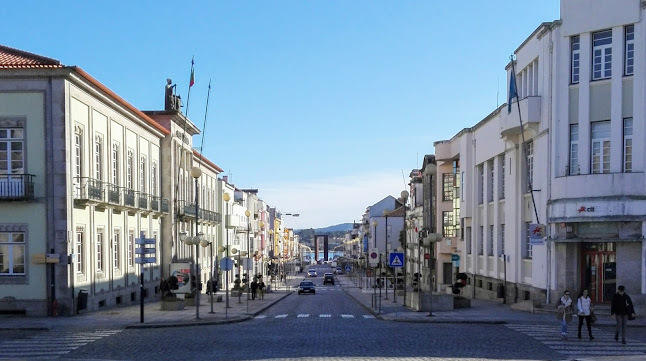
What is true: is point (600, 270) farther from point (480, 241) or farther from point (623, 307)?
point (480, 241)

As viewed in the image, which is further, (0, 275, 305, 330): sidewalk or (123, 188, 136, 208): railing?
→ (123, 188, 136, 208): railing

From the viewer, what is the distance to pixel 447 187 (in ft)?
201

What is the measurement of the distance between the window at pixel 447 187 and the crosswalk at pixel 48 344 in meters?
40.5

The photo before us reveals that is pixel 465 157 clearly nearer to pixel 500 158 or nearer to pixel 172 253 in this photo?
pixel 500 158

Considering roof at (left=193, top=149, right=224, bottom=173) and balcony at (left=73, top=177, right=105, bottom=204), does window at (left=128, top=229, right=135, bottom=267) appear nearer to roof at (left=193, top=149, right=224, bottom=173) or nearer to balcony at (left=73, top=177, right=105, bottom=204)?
balcony at (left=73, top=177, right=105, bottom=204)

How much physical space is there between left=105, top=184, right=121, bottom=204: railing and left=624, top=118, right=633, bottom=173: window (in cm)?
2247

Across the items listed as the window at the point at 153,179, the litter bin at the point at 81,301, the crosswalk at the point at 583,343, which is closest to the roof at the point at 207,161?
the window at the point at 153,179

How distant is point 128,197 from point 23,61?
10.3 meters

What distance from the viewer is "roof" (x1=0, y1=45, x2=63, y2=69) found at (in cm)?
2963

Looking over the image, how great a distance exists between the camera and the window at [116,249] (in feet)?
122

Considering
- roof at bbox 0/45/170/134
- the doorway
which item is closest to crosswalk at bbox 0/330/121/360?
roof at bbox 0/45/170/134

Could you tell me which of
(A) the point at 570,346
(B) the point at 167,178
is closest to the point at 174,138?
(B) the point at 167,178

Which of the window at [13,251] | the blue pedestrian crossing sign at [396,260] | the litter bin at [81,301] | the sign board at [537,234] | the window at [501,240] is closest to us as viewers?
the window at [13,251]

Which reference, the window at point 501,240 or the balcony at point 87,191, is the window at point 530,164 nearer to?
the window at point 501,240
